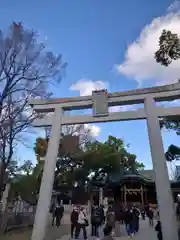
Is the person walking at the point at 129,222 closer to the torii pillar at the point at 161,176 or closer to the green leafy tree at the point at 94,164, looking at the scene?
the torii pillar at the point at 161,176

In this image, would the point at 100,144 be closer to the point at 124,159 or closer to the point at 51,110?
the point at 124,159

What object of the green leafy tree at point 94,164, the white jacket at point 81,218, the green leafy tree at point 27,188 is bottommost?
the white jacket at point 81,218

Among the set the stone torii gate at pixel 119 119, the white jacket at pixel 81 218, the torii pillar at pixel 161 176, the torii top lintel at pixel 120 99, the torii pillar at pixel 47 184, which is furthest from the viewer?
the white jacket at pixel 81 218

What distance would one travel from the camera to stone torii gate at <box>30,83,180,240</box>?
25.7ft

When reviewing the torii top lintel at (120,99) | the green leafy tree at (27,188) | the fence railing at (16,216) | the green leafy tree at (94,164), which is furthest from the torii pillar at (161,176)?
the green leafy tree at (94,164)

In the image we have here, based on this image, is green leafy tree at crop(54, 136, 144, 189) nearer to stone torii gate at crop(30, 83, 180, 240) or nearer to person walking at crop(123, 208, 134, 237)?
person walking at crop(123, 208, 134, 237)

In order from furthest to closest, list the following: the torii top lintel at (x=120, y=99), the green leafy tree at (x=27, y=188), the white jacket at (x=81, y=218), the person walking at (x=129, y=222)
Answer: the green leafy tree at (x=27, y=188)
the person walking at (x=129, y=222)
the white jacket at (x=81, y=218)
the torii top lintel at (x=120, y=99)

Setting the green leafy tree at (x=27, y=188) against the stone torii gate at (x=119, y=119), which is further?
the green leafy tree at (x=27, y=188)

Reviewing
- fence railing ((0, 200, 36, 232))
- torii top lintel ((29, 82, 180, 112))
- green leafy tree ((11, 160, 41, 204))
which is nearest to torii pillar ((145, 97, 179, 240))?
torii top lintel ((29, 82, 180, 112))

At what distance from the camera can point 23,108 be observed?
1379cm

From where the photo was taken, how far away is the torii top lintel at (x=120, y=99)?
30.3 feet

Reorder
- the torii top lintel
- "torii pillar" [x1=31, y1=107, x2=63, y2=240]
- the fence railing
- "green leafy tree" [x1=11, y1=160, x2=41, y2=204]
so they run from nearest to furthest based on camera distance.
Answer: "torii pillar" [x1=31, y1=107, x2=63, y2=240]
the torii top lintel
the fence railing
"green leafy tree" [x1=11, y1=160, x2=41, y2=204]

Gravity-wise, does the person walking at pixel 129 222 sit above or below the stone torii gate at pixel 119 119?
below

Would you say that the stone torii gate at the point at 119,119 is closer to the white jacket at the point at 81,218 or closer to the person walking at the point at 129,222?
the white jacket at the point at 81,218
